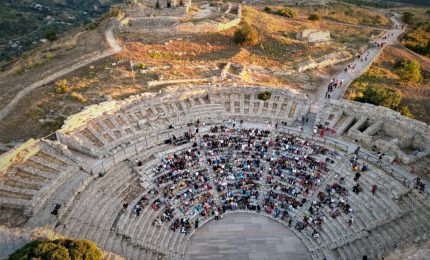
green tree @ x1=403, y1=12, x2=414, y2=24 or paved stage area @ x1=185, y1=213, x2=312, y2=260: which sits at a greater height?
green tree @ x1=403, y1=12, x2=414, y2=24

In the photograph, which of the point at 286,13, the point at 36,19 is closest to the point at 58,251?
the point at 286,13

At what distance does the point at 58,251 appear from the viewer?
65.5 ft

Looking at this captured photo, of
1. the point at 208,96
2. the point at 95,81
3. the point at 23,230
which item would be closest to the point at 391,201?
the point at 208,96

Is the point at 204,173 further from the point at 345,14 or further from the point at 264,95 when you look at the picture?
the point at 345,14

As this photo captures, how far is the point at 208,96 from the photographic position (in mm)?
43750

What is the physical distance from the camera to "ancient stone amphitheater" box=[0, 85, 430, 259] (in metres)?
28.0

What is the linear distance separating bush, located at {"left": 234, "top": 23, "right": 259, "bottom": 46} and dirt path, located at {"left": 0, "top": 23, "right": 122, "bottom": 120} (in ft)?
56.5

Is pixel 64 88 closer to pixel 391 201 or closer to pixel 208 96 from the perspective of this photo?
pixel 208 96

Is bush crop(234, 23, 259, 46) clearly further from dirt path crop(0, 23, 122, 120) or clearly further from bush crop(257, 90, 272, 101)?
dirt path crop(0, 23, 122, 120)

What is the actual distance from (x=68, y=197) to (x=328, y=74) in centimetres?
3885

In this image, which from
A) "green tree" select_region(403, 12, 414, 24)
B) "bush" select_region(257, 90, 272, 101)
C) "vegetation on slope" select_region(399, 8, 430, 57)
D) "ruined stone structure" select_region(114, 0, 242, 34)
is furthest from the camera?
"green tree" select_region(403, 12, 414, 24)

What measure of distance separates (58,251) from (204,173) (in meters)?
16.6

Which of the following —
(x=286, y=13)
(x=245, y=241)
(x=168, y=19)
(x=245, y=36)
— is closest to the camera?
(x=245, y=241)

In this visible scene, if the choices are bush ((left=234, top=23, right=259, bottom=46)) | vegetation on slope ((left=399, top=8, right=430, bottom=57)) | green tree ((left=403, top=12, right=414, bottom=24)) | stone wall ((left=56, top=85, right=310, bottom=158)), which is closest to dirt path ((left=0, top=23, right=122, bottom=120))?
stone wall ((left=56, top=85, right=310, bottom=158))
